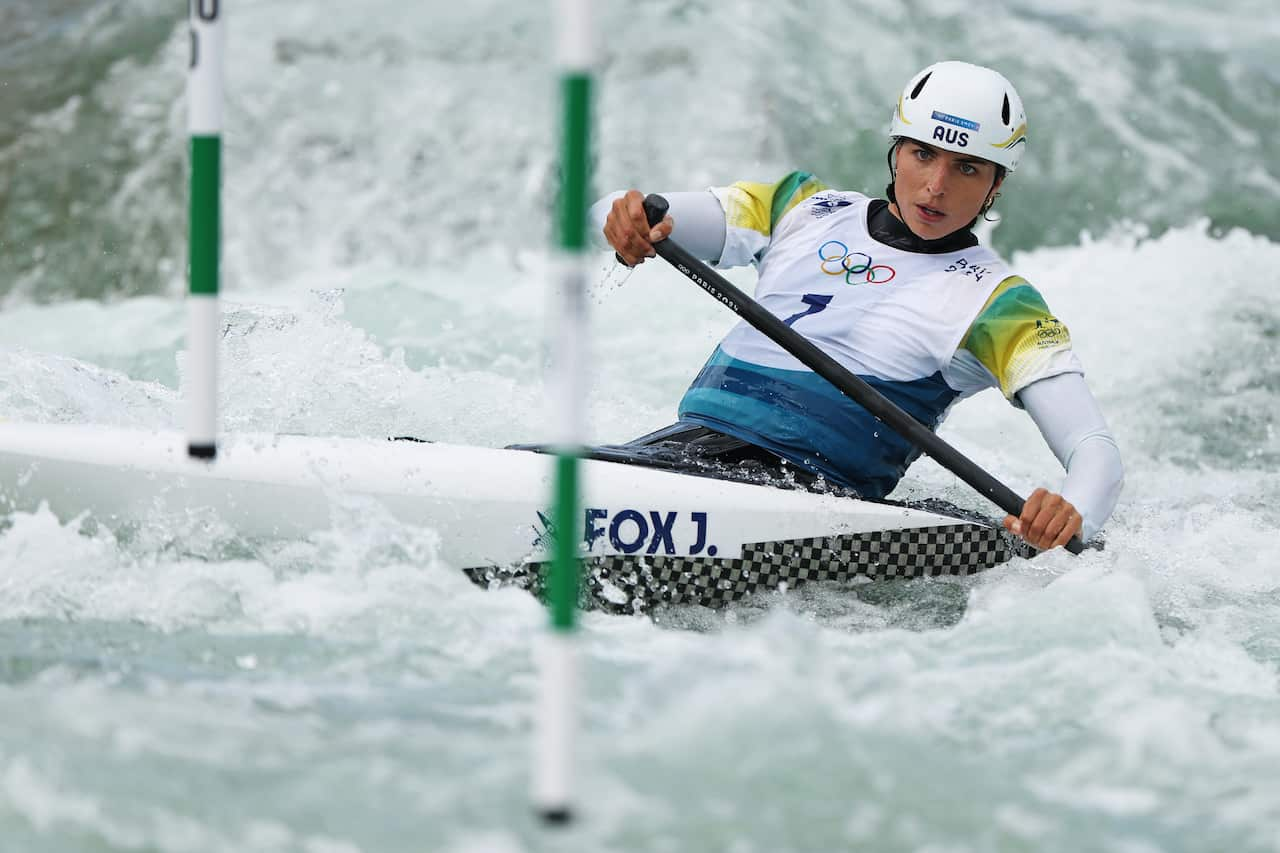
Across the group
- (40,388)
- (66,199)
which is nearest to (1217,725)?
(40,388)

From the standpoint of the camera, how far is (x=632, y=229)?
11.5 ft

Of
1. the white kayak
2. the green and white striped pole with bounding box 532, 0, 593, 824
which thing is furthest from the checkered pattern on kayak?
the green and white striped pole with bounding box 532, 0, 593, 824

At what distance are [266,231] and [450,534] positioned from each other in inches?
249

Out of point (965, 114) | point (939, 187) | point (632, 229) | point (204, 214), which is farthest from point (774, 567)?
point (204, 214)

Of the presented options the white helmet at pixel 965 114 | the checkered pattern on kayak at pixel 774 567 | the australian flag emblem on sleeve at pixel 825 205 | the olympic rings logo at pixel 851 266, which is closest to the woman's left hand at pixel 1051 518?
the checkered pattern on kayak at pixel 774 567

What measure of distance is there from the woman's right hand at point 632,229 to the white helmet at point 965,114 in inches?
24.4

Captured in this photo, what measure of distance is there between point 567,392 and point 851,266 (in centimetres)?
190

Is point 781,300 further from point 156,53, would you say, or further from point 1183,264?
point 156,53

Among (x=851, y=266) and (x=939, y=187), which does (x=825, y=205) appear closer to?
(x=851, y=266)

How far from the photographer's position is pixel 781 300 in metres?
3.74

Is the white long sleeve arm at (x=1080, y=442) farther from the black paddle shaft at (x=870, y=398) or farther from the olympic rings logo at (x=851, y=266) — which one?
the olympic rings logo at (x=851, y=266)

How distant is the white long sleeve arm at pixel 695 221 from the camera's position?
3709 mm

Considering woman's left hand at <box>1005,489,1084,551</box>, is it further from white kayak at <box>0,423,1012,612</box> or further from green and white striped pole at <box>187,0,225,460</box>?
green and white striped pole at <box>187,0,225,460</box>

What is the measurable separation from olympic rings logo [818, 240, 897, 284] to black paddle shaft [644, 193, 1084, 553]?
293 millimetres
